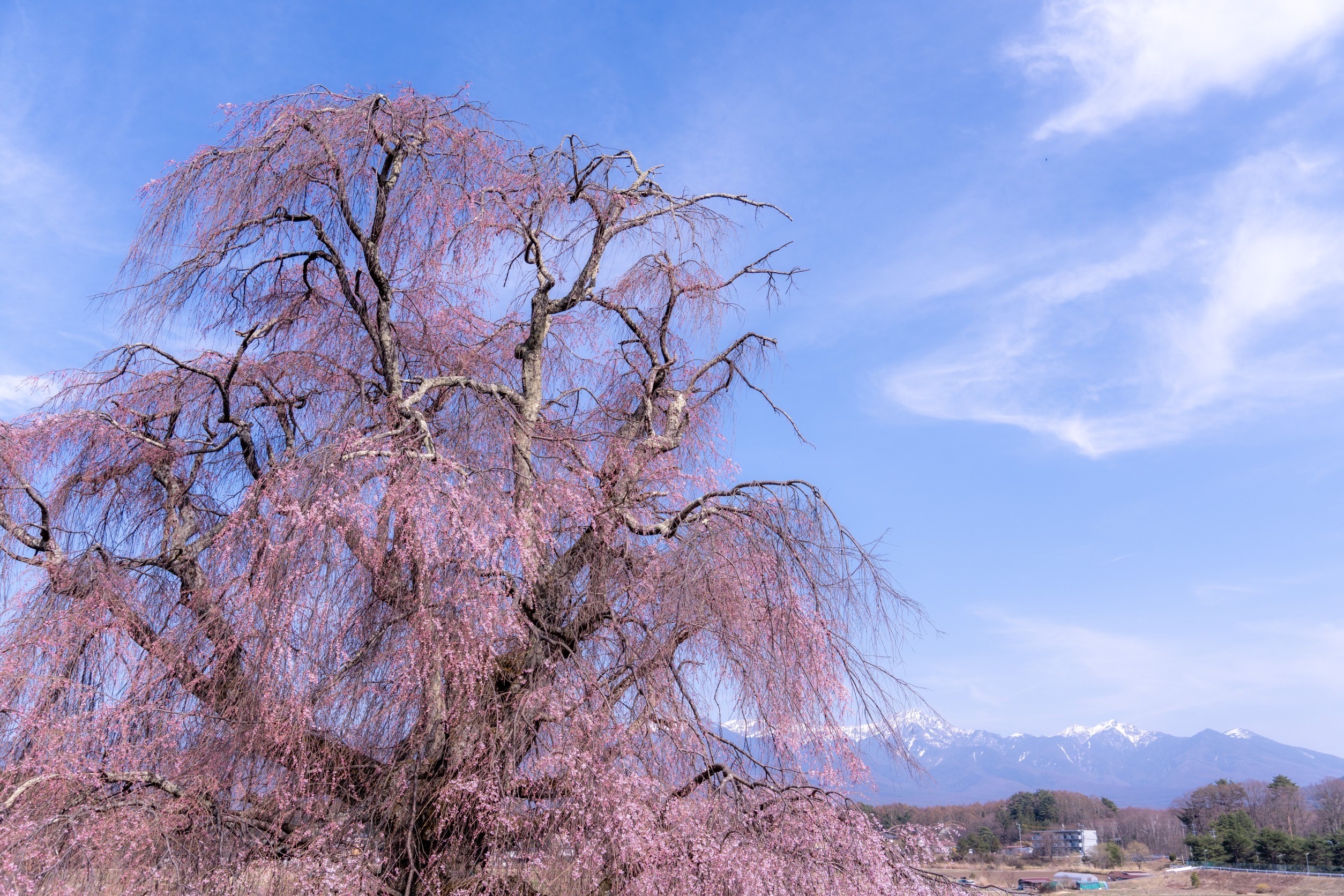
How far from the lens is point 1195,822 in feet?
272

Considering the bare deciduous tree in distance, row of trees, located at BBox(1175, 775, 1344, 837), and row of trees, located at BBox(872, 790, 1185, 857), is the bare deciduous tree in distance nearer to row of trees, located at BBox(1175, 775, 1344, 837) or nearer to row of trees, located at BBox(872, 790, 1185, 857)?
row of trees, located at BBox(872, 790, 1185, 857)

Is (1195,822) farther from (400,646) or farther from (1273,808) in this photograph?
(400,646)

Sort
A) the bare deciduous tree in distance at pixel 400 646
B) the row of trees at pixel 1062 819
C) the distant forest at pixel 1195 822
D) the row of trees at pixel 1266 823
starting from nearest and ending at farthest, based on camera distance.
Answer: the bare deciduous tree in distance at pixel 400 646 → the row of trees at pixel 1266 823 → the distant forest at pixel 1195 822 → the row of trees at pixel 1062 819

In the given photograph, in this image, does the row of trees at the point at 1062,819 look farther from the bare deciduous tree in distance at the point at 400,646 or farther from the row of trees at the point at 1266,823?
the bare deciduous tree in distance at the point at 400,646

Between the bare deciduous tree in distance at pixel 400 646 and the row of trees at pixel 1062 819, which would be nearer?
the bare deciduous tree in distance at pixel 400 646

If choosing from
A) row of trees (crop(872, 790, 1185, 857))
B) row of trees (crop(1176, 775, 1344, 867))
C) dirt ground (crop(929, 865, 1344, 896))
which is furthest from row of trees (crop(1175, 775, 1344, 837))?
dirt ground (crop(929, 865, 1344, 896))

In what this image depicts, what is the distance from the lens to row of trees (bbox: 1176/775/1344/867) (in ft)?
188

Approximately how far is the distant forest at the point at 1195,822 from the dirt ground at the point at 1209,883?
2.00m

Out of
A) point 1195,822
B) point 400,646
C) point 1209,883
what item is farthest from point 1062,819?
point 400,646

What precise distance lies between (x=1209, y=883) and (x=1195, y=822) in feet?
92.6

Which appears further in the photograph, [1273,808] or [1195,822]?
[1195,822]

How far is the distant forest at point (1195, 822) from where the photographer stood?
5941cm

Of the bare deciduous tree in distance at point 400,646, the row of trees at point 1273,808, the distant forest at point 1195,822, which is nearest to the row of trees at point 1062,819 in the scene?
the distant forest at point 1195,822

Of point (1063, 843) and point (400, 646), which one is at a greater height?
point (400, 646)
